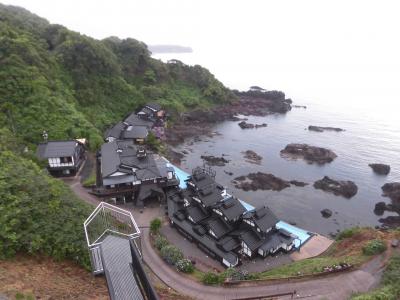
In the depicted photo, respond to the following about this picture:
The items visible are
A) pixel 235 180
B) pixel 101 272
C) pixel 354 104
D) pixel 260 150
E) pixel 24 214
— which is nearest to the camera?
pixel 101 272

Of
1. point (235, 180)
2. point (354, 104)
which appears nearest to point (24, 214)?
point (235, 180)

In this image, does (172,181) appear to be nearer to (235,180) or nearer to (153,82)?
(235,180)

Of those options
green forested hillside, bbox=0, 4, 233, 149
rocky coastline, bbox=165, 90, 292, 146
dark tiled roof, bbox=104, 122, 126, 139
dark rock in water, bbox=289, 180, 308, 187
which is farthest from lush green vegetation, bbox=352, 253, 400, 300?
rocky coastline, bbox=165, 90, 292, 146

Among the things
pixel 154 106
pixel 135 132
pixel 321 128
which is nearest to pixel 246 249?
pixel 135 132

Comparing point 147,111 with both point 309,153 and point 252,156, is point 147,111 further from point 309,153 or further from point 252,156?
point 309,153

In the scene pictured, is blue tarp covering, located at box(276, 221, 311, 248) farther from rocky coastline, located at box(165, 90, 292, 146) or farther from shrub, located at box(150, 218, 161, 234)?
rocky coastline, located at box(165, 90, 292, 146)
